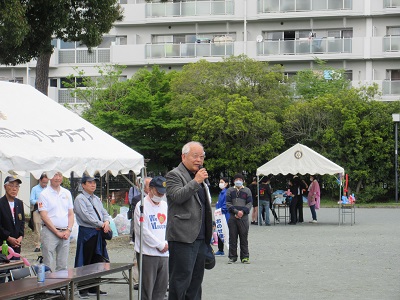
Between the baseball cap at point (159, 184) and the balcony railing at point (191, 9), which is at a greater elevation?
the balcony railing at point (191, 9)

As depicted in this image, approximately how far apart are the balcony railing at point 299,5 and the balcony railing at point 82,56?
1139cm

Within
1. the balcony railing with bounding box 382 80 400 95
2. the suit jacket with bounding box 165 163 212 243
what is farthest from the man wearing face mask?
the balcony railing with bounding box 382 80 400 95

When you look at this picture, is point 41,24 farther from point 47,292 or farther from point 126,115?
point 126,115

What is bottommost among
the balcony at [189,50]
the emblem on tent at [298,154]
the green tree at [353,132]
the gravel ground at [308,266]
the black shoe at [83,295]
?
the black shoe at [83,295]

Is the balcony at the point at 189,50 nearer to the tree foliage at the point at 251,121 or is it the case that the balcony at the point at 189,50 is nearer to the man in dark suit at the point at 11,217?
the tree foliage at the point at 251,121

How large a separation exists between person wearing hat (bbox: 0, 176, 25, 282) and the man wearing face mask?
5965mm

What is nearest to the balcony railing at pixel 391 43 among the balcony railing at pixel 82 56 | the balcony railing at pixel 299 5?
the balcony railing at pixel 299 5

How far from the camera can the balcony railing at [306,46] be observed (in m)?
52.6

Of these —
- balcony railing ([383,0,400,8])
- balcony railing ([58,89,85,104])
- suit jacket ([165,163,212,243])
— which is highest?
balcony railing ([383,0,400,8])

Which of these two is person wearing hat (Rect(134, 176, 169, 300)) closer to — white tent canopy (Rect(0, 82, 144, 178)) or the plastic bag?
white tent canopy (Rect(0, 82, 144, 178))

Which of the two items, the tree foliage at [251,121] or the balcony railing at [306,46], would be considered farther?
the balcony railing at [306,46]

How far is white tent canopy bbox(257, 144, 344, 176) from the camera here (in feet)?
96.0

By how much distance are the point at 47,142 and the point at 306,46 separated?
146 feet

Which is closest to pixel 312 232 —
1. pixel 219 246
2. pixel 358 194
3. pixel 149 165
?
pixel 219 246
